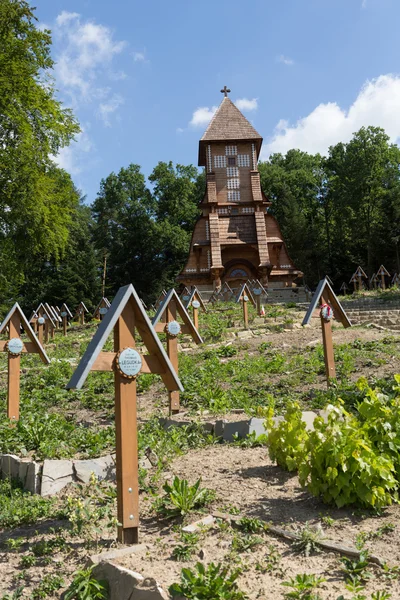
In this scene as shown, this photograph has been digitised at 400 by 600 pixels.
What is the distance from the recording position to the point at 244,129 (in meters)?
37.6

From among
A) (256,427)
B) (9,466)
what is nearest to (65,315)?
(9,466)

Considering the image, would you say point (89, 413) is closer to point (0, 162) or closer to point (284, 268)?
point (0, 162)

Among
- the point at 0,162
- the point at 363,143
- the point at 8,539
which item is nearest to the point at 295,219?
the point at 363,143

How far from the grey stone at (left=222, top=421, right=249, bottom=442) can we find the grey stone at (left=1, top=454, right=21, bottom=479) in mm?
2257

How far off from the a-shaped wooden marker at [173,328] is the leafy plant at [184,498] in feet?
10.8

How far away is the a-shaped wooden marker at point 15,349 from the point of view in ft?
26.0

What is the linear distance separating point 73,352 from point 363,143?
38.8 m

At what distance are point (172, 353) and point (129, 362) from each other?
160 inches

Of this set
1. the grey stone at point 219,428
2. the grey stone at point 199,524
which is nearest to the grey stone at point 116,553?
the grey stone at point 199,524

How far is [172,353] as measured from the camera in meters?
8.17

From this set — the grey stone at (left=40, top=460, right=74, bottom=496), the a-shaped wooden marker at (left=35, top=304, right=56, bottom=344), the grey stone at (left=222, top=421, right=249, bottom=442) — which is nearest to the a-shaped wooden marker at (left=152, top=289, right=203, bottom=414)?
the grey stone at (left=222, top=421, right=249, bottom=442)

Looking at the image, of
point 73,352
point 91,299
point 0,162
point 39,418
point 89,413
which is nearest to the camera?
point 39,418

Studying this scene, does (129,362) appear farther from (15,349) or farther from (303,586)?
(15,349)

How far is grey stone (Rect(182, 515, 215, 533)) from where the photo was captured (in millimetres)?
3844
